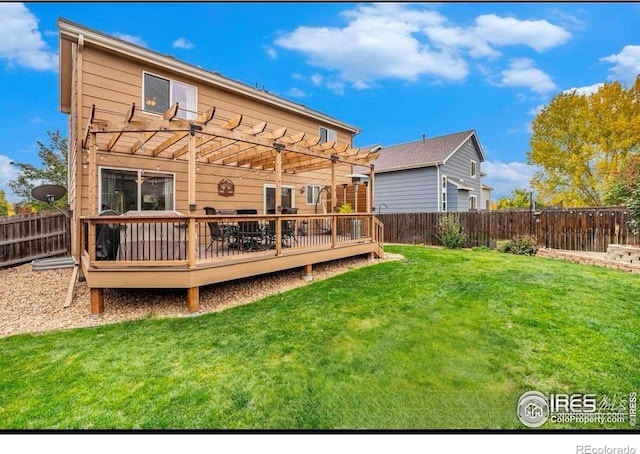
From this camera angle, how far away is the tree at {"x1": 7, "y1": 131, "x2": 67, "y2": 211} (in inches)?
810

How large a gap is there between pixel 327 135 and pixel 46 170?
21156 mm

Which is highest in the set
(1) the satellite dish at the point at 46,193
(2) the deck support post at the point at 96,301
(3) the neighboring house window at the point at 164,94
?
(3) the neighboring house window at the point at 164,94

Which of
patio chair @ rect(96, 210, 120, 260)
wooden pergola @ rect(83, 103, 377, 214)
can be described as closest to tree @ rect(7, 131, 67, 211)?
wooden pergola @ rect(83, 103, 377, 214)

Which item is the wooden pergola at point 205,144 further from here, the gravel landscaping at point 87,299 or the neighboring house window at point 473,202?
the neighboring house window at point 473,202

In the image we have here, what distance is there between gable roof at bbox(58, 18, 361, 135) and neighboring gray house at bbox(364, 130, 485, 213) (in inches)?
297

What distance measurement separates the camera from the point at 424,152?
17688 millimetres

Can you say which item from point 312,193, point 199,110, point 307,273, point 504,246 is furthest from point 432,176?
point 199,110

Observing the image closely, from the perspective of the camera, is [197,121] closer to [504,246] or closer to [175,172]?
[175,172]

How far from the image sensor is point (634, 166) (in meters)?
12.5

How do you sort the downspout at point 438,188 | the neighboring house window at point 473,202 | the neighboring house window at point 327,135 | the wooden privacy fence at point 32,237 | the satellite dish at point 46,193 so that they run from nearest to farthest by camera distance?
the satellite dish at point 46,193 → the wooden privacy fence at point 32,237 → the neighboring house window at point 327,135 → the downspout at point 438,188 → the neighboring house window at point 473,202

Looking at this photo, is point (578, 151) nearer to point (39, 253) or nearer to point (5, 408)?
point (5, 408)

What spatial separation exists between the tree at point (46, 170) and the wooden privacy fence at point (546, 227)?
23.8 m

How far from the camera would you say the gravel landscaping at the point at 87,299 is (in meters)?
4.75

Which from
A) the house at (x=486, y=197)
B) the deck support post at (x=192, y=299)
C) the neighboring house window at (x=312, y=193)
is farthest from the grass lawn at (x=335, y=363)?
the house at (x=486, y=197)
